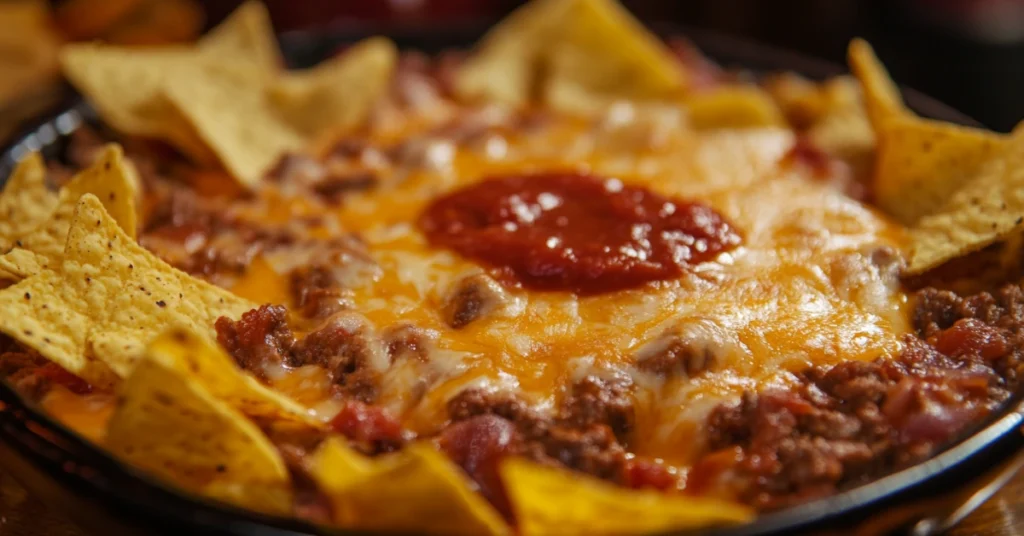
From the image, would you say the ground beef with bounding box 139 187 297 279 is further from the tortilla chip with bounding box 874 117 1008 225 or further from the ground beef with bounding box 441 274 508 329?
the tortilla chip with bounding box 874 117 1008 225

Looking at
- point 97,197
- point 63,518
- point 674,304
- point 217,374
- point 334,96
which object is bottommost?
point 63,518

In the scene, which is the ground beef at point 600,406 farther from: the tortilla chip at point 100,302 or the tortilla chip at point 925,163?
the tortilla chip at point 925,163

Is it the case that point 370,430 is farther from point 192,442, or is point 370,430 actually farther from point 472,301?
point 472,301

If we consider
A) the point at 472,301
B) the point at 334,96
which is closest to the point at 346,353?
the point at 472,301

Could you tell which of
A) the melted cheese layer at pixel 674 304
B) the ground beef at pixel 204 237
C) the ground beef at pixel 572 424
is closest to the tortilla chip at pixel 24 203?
the ground beef at pixel 204 237

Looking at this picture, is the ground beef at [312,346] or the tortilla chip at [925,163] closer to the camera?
the ground beef at [312,346]

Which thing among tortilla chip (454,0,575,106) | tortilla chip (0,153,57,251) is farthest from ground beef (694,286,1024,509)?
tortilla chip (454,0,575,106)
